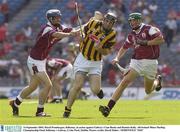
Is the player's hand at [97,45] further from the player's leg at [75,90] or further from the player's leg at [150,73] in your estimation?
the player's leg at [150,73]

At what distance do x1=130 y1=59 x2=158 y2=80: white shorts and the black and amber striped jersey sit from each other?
0.90 metres

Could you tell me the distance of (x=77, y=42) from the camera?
30297mm

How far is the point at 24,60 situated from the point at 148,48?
1655cm

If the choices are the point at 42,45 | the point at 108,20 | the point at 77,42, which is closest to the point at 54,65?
the point at 77,42

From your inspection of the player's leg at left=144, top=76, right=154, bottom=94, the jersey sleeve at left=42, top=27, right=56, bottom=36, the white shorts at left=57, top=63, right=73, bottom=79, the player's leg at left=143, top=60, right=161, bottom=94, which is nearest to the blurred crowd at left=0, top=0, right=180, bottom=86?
the white shorts at left=57, top=63, right=73, bottom=79

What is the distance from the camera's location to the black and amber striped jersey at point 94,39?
1543cm

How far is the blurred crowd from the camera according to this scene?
99.6ft

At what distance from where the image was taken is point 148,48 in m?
16.4

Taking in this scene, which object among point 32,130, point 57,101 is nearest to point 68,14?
point 57,101

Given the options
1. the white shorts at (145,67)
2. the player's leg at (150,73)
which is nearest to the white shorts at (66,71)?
the player's leg at (150,73)

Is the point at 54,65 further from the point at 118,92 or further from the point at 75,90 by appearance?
the point at 75,90

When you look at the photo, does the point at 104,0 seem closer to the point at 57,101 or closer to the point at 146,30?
the point at 57,101

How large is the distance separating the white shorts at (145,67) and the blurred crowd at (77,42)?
507 inches

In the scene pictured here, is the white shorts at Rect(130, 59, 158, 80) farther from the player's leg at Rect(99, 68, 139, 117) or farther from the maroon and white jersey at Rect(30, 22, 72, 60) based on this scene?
the maroon and white jersey at Rect(30, 22, 72, 60)
